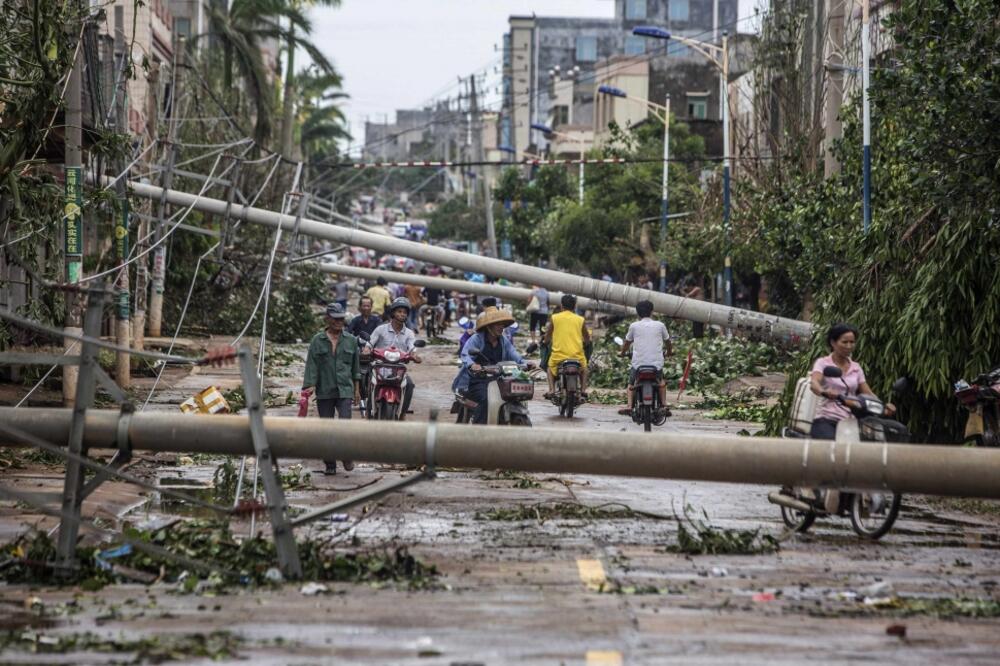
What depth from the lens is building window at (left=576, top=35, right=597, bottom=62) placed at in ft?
376

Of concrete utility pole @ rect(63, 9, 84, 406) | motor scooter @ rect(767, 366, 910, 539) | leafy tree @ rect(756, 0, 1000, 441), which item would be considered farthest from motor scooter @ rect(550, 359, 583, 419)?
motor scooter @ rect(767, 366, 910, 539)

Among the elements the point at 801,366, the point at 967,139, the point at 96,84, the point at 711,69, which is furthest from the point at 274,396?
the point at 711,69

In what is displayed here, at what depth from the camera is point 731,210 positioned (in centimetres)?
3981

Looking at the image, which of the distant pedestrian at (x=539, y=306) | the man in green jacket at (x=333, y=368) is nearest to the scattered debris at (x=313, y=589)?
the man in green jacket at (x=333, y=368)

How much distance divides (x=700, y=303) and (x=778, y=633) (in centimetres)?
2302

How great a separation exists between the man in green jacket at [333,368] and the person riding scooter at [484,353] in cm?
194

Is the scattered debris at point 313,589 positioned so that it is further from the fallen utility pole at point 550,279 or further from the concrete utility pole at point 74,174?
the fallen utility pole at point 550,279

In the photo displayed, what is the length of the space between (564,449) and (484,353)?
858 centimetres

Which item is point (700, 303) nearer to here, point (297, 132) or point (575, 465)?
point (575, 465)

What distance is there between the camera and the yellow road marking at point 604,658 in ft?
22.4

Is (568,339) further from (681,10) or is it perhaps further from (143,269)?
(681,10)

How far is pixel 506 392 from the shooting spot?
1711 cm

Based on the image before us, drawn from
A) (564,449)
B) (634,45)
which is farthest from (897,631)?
(634,45)

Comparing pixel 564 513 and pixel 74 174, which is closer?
pixel 564 513
